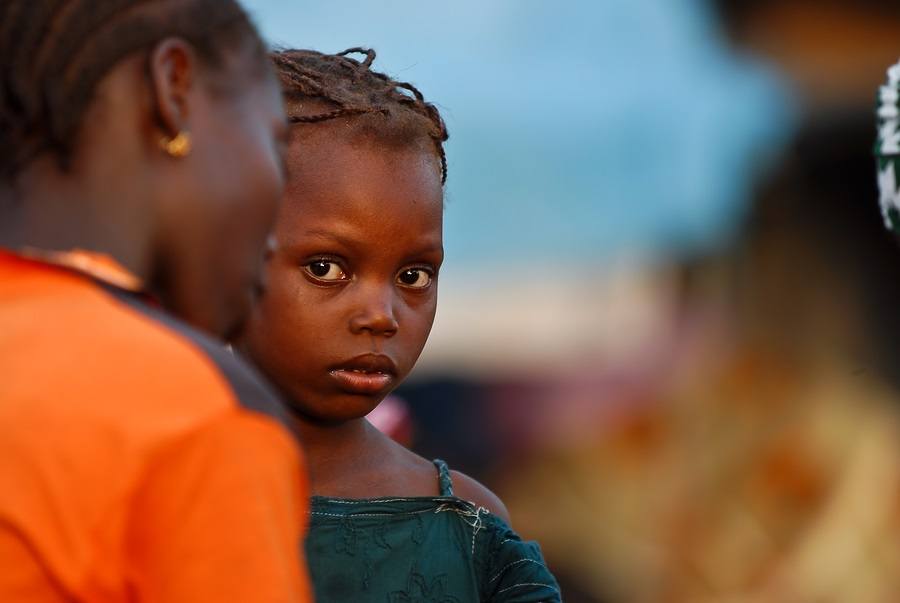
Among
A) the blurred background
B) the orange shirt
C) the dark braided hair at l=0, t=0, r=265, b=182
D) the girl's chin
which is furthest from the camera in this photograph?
the blurred background

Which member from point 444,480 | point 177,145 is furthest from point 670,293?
point 177,145

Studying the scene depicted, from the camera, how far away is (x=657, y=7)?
5.32m

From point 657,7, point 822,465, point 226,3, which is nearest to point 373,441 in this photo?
point 226,3

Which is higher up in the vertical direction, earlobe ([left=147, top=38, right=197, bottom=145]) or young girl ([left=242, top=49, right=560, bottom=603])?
earlobe ([left=147, top=38, right=197, bottom=145])

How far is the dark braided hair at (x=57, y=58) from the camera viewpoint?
1.41m

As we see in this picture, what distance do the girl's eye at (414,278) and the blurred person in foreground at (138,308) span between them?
0.81 m

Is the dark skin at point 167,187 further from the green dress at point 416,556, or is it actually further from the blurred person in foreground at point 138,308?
the green dress at point 416,556

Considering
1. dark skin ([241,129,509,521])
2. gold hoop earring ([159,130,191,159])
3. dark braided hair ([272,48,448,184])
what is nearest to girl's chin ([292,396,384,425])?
dark skin ([241,129,509,521])

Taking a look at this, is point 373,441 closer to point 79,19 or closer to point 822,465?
point 79,19

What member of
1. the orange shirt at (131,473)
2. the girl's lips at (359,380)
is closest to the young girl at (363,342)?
the girl's lips at (359,380)

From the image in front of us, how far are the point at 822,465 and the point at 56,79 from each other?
188 inches

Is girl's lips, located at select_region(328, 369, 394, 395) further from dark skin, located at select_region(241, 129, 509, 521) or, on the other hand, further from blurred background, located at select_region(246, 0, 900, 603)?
blurred background, located at select_region(246, 0, 900, 603)

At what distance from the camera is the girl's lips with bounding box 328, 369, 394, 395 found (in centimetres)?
231

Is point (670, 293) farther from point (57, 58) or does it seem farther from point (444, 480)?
point (57, 58)
